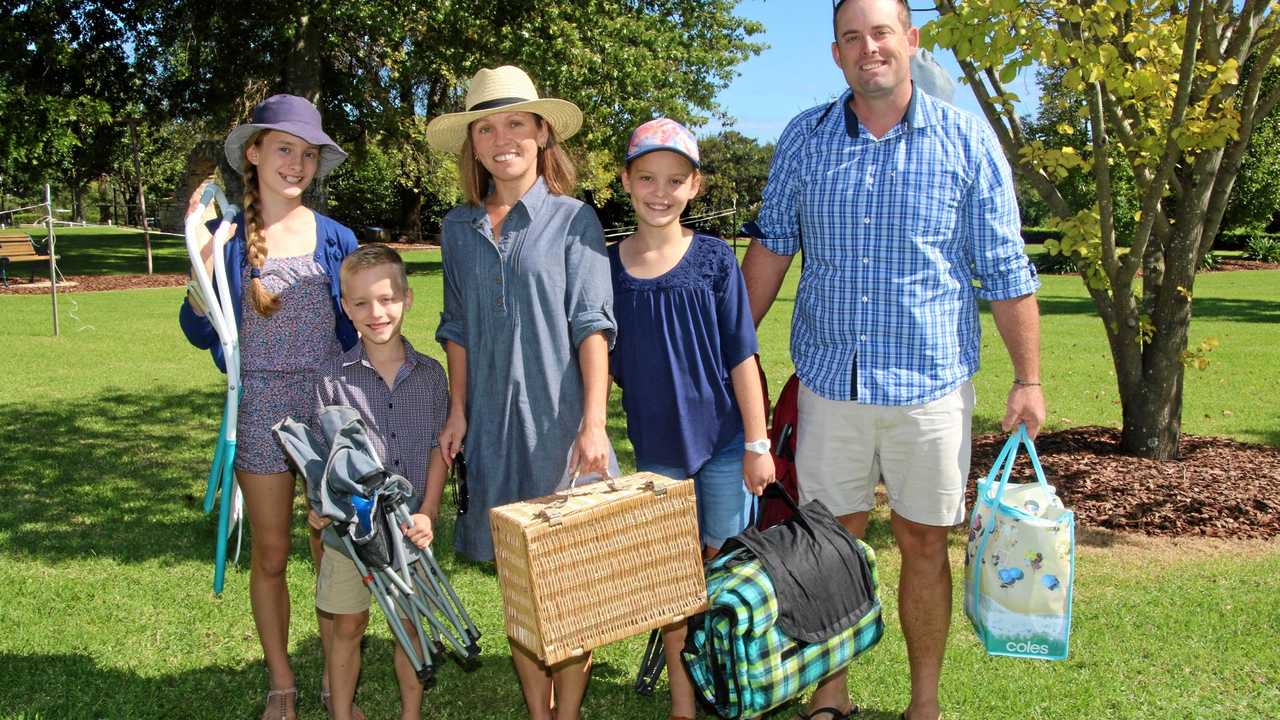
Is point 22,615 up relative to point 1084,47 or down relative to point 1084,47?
down

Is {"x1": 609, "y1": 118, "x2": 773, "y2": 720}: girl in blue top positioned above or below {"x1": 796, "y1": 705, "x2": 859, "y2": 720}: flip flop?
above

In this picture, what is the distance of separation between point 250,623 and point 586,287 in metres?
2.53

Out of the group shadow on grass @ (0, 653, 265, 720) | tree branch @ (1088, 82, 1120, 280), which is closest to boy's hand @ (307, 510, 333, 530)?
shadow on grass @ (0, 653, 265, 720)

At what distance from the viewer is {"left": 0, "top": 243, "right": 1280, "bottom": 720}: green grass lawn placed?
3809mm

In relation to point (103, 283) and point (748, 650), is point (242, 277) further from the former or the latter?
point (103, 283)

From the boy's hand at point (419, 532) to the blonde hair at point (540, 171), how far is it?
100cm

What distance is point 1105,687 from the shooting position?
384 cm

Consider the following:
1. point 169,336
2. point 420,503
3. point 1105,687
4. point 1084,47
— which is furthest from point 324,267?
point 169,336

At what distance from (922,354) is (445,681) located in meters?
2.23

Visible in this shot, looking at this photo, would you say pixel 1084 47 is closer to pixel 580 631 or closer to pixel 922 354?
pixel 922 354

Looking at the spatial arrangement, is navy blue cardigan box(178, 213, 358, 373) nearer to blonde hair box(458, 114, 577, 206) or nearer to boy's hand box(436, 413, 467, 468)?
blonde hair box(458, 114, 577, 206)

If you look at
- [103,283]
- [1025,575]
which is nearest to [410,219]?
[103,283]

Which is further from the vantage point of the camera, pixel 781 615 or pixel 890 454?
pixel 890 454

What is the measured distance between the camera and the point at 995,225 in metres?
3.12
